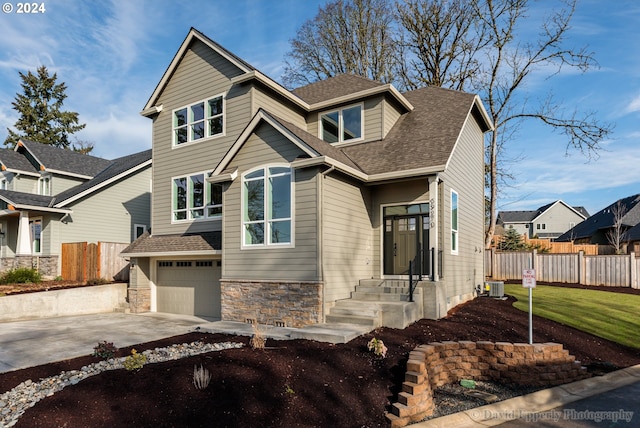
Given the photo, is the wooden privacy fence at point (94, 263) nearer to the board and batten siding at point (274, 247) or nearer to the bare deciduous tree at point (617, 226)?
the board and batten siding at point (274, 247)

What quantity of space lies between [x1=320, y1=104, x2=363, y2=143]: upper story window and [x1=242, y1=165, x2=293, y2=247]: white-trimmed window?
3.88 m

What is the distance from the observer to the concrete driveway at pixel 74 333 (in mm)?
8016

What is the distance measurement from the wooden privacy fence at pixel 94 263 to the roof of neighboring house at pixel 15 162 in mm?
6982

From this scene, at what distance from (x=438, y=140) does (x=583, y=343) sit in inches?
236

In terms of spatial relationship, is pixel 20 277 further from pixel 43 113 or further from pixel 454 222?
pixel 43 113

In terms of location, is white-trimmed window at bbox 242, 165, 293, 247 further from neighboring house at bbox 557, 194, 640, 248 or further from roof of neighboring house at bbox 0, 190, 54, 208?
neighboring house at bbox 557, 194, 640, 248

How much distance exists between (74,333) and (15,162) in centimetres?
1577

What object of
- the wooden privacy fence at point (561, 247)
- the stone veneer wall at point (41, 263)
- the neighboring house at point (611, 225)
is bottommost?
the stone veneer wall at point (41, 263)

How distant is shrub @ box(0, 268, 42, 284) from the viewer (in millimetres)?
15227

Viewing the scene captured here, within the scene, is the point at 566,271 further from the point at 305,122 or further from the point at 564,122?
the point at 305,122

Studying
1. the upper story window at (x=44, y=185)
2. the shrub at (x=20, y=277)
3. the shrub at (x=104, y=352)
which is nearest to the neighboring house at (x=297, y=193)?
the shrub at (x=104, y=352)

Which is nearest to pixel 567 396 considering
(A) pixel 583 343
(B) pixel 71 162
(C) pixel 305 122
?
(A) pixel 583 343

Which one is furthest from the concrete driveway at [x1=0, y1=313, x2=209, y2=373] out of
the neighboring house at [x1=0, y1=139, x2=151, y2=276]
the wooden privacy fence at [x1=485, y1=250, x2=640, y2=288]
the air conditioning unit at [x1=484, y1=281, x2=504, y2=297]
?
the wooden privacy fence at [x1=485, y1=250, x2=640, y2=288]

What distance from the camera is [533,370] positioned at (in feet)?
23.0
